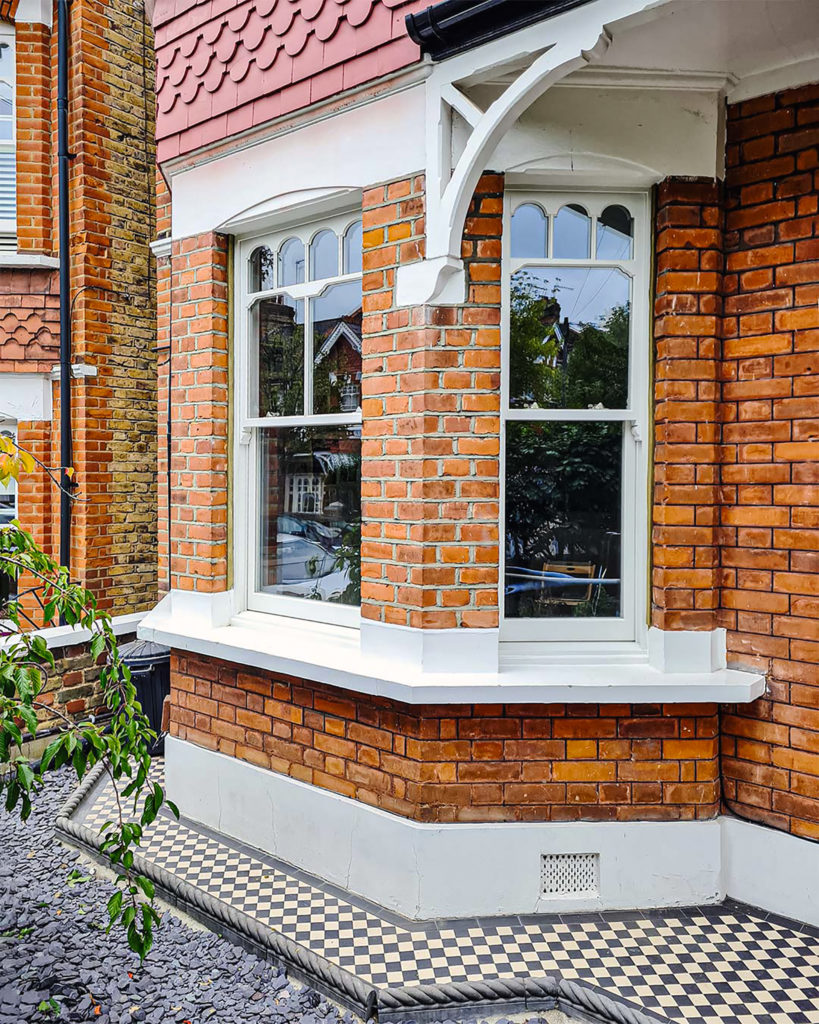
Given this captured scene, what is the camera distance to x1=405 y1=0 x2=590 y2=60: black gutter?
9.68 feet

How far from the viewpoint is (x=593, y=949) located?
3180 mm

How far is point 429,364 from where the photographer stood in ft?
11.2

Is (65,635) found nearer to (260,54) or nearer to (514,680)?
(514,680)

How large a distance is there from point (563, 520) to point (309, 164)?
2.18 metres

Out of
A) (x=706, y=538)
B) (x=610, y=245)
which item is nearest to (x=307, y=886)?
(x=706, y=538)

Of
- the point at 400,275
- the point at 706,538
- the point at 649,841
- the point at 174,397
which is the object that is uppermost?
the point at 400,275

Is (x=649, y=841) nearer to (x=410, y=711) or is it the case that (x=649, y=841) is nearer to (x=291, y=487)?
(x=410, y=711)

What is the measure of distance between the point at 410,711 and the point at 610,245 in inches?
93.2

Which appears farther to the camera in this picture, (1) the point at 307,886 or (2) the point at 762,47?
(1) the point at 307,886

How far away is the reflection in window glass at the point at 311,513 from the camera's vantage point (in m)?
4.04

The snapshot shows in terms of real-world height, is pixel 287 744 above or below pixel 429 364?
below

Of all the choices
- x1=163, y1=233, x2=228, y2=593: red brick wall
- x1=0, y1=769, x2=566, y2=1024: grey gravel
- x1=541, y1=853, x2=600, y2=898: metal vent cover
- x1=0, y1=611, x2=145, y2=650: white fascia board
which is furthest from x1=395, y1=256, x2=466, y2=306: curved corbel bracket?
x1=0, y1=611, x2=145, y2=650: white fascia board

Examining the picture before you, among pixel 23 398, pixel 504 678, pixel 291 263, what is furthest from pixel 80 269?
pixel 504 678

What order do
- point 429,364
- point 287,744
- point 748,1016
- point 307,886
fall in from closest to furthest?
point 748,1016, point 429,364, point 307,886, point 287,744
